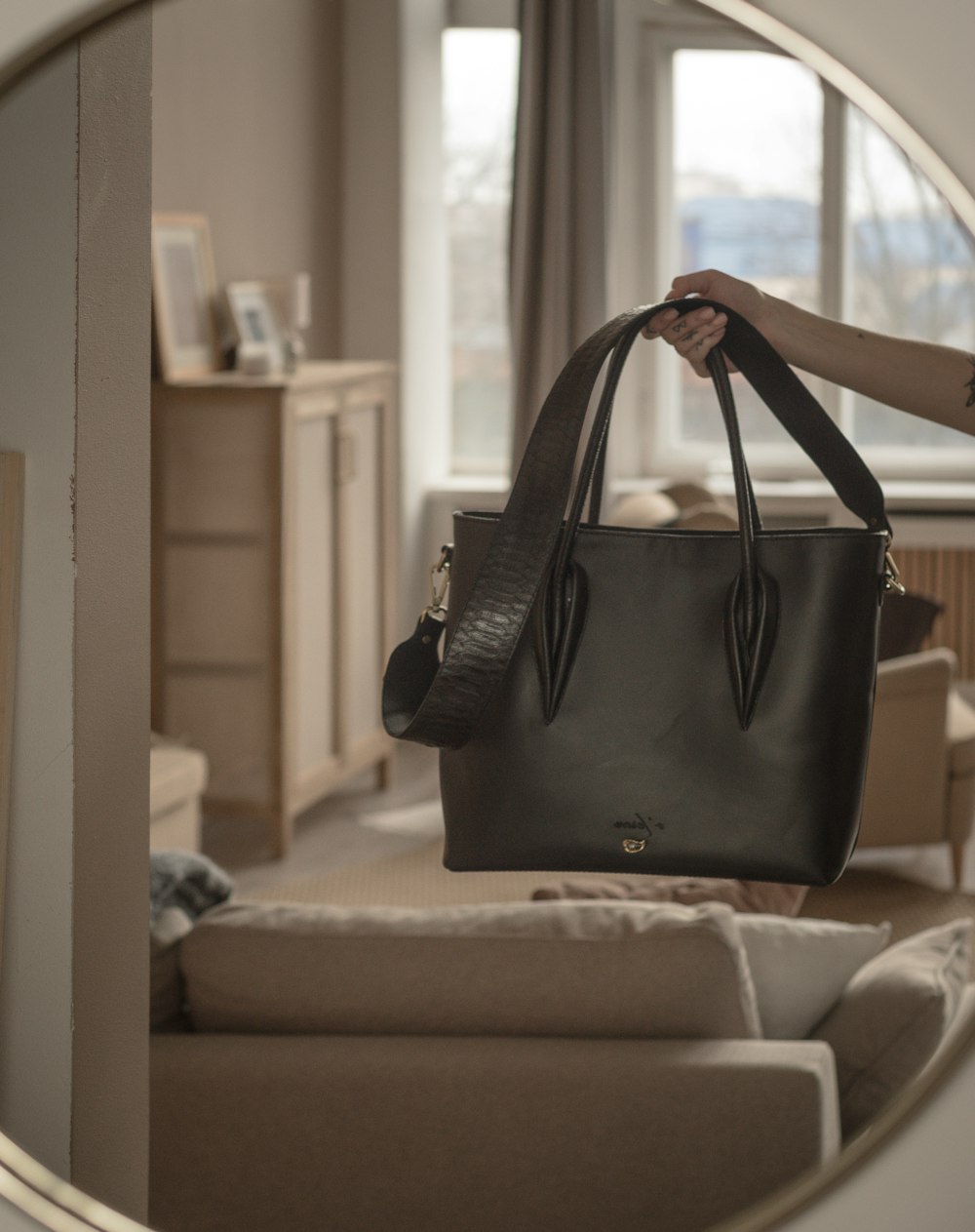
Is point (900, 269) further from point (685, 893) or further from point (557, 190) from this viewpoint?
point (685, 893)

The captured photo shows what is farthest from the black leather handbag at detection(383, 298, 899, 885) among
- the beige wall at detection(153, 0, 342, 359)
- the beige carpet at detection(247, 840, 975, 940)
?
the beige wall at detection(153, 0, 342, 359)

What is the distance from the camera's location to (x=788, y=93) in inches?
159

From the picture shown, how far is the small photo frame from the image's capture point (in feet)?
10.3

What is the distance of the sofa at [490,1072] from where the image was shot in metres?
0.92

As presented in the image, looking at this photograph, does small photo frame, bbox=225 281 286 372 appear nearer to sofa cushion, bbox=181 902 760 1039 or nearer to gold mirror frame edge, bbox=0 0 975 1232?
sofa cushion, bbox=181 902 760 1039

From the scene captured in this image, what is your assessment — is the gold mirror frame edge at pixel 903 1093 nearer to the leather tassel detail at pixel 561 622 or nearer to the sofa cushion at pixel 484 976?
the leather tassel detail at pixel 561 622

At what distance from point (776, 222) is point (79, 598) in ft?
12.0

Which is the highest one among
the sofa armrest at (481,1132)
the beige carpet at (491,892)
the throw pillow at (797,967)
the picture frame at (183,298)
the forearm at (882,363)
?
the picture frame at (183,298)

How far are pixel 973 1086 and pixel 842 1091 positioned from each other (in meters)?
0.50

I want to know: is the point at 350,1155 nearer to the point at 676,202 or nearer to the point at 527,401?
the point at 527,401

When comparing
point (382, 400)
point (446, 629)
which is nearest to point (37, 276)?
point (446, 629)

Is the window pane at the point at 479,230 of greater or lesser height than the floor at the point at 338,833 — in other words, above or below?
above

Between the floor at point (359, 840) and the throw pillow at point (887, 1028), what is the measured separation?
1582 mm

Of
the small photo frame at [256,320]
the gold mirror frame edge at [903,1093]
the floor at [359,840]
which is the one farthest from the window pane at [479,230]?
the gold mirror frame edge at [903,1093]
